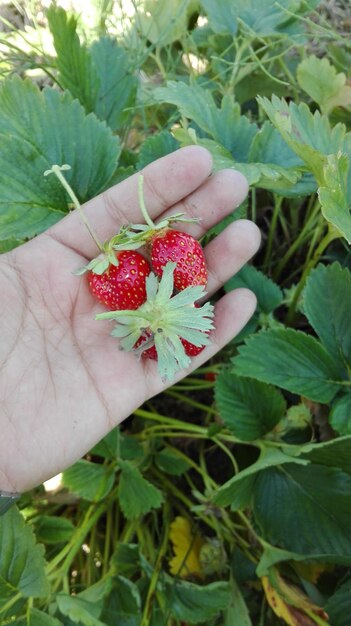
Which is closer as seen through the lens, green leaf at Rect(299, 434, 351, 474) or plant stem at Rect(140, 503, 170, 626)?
green leaf at Rect(299, 434, 351, 474)

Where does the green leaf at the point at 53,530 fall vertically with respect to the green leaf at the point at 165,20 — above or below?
below

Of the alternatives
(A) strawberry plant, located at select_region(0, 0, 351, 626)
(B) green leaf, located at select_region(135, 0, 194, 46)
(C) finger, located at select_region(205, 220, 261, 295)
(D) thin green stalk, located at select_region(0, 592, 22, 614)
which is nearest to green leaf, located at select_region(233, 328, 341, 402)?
(A) strawberry plant, located at select_region(0, 0, 351, 626)

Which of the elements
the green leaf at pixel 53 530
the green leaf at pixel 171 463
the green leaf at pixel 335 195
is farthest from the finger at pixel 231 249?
the green leaf at pixel 53 530

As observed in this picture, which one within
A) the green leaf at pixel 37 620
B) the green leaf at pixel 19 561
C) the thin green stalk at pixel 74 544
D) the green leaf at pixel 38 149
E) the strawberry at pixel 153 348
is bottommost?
the thin green stalk at pixel 74 544

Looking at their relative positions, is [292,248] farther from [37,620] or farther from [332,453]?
[37,620]

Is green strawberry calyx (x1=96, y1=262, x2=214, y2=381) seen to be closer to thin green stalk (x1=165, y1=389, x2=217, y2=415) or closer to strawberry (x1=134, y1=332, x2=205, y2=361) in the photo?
strawberry (x1=134, y1=332, x2=205, y2=361)

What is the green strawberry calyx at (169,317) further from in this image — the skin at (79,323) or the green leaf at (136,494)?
the green leaf at (136,494)

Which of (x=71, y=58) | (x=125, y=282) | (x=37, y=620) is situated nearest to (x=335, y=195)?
(x=125, y=282)
